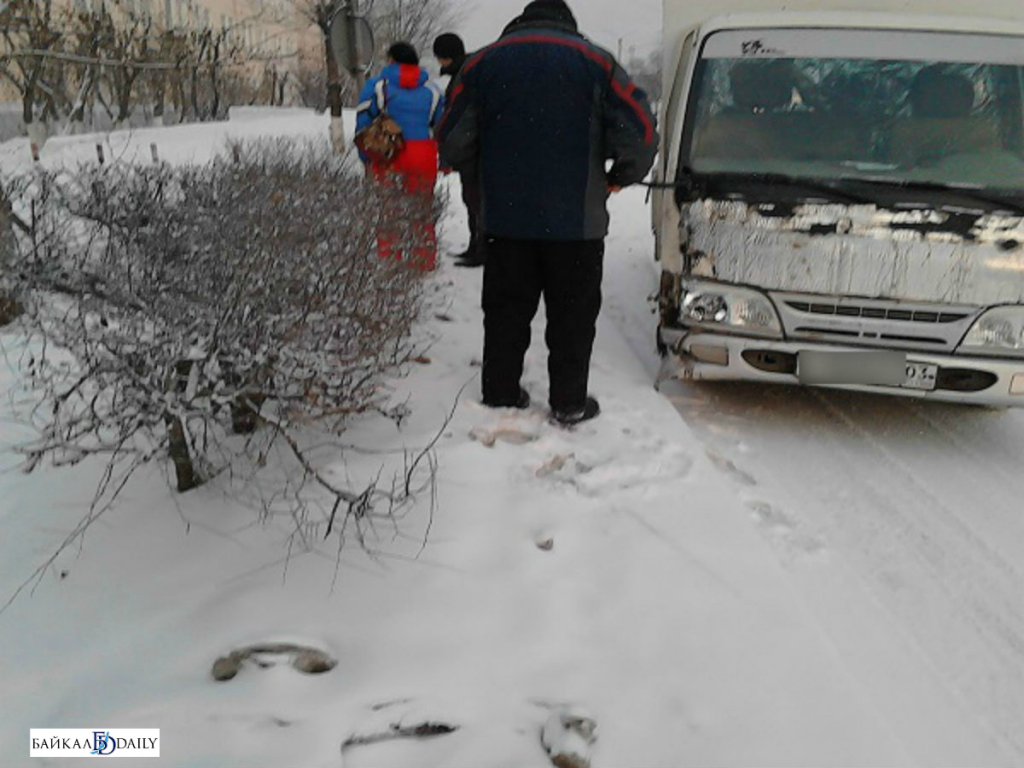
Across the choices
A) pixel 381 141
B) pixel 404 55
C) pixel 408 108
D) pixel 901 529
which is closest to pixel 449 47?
pixel 404 55

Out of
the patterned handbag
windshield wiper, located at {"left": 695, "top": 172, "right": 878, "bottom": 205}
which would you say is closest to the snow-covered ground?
windshield wiper, located at {"left": 695, "top": 172, "right": 878, "bottom": 205}

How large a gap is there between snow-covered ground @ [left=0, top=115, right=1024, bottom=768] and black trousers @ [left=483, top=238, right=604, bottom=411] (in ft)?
0.66

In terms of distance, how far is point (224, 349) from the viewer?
2873 mm

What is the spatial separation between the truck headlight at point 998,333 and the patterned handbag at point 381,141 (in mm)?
4036

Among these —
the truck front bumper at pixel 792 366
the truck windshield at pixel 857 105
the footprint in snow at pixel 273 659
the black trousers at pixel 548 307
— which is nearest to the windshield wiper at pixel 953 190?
the truck windshield at pixel 857 105

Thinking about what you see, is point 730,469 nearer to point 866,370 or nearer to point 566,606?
point 866,370

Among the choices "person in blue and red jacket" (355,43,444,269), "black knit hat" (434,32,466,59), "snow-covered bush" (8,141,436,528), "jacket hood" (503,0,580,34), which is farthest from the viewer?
"black knit hat" (434,32,466,59)

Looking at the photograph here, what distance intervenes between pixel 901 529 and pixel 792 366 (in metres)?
0.95

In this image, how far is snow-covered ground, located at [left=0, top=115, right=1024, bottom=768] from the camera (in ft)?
6.93

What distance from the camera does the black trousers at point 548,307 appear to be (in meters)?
3.62

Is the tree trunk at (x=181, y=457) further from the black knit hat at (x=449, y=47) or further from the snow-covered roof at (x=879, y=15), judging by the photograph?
the black knit hat at (x=449, y=47)

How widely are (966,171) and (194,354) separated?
379 cm

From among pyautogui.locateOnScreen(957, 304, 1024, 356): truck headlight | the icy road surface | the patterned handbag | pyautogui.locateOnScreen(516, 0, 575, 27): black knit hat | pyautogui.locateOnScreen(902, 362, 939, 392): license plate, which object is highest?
pyautogui.locateOnScreen(516, 0, 575, 27): black knit hat

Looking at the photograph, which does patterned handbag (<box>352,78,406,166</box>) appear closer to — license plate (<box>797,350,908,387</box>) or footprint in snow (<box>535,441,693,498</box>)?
footprint in snow (<box>535,441,693,498</box>)
